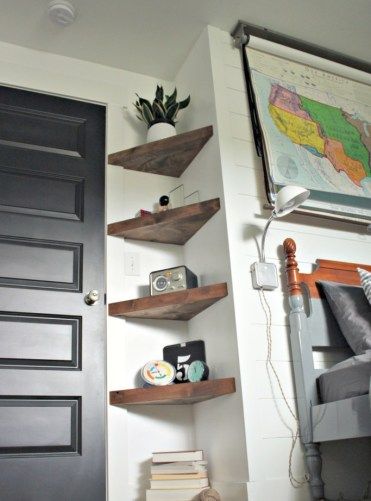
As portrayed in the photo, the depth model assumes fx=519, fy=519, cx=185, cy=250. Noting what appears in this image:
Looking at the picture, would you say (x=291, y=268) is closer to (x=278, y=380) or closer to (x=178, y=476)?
(x=278, y=380)

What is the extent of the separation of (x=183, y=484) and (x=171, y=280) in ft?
2.62

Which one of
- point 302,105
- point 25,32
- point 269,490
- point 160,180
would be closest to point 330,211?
point 302,105

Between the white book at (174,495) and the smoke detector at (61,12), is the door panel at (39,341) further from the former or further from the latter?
the smoke detector at (61,12)

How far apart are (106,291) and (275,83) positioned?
51.9 inches

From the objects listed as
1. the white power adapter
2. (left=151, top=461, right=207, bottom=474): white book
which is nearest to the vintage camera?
the white power adapter

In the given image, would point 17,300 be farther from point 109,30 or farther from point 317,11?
point 317,11

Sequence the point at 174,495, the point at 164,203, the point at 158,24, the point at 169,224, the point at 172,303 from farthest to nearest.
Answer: the point at 158,24
the point at 164,203
the point at 169,224
the point at 172,303
the point at 174,495

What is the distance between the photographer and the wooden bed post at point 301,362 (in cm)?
185

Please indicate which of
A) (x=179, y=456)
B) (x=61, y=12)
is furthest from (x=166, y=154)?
(x=179, y=456)

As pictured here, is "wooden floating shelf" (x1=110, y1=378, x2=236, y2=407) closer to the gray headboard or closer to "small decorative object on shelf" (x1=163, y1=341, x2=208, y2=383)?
"small decorative object on shelf" (x1=163, y1=341, x2=208, y2=383)

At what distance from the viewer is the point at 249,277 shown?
2.11 meters

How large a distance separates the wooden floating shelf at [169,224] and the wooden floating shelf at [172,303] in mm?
339

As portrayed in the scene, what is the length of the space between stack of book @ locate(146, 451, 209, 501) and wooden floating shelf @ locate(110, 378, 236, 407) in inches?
8.1

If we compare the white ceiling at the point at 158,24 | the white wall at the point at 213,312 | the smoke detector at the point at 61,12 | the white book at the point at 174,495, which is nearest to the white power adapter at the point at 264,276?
the white wall at the point at 213,312
